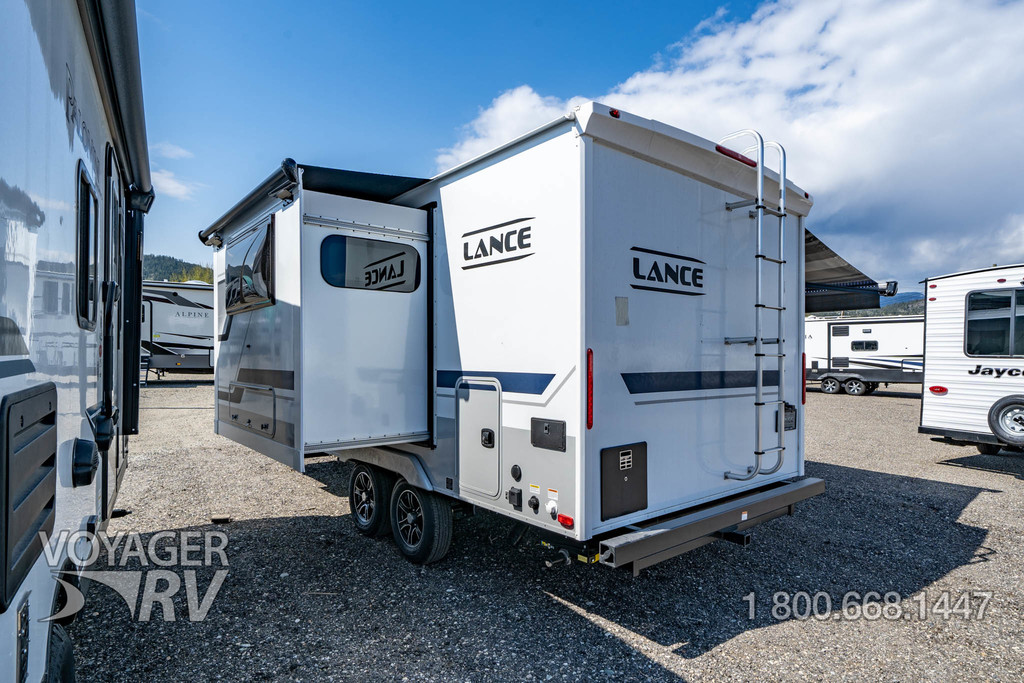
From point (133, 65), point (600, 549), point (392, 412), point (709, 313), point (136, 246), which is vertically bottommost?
point (600, 549)

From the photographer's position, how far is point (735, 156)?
148 inches

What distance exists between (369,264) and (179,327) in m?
17.6

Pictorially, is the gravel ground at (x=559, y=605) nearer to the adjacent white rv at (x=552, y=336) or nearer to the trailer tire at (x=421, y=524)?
the trailer tire at (x=421, y=524)

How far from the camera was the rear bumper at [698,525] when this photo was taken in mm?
3008

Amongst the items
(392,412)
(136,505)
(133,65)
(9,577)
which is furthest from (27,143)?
(136,505)

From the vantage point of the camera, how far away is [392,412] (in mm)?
4090

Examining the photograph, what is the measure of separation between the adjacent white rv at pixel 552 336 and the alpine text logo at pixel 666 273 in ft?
0.05

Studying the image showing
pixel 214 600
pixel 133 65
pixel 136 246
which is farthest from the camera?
pixel 136 246

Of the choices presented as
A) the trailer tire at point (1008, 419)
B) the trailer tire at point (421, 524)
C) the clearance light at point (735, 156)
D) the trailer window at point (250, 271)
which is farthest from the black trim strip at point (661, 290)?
the trailer tire at point (1008, 419)

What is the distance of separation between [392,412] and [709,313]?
2.24m

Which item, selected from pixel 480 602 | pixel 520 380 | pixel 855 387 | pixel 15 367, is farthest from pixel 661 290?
pixel 855 387

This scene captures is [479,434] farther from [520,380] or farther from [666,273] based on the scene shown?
[666,273]

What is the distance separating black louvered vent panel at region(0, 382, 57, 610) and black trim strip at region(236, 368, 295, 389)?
2.43m

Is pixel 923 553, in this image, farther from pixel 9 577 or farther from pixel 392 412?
pixel 9 577
